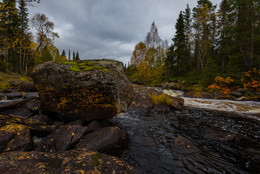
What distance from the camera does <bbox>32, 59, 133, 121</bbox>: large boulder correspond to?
438cm

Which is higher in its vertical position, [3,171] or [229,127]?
[3,171]

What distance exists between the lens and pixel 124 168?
2.40m

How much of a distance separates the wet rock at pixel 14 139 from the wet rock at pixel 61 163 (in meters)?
1.01

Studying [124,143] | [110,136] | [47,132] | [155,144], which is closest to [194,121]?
[155,144]

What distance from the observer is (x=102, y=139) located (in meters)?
3.70

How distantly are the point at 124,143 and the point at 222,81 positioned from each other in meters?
20.3

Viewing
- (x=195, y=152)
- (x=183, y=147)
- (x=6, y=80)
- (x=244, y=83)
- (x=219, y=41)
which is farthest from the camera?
(x=219, y=41)

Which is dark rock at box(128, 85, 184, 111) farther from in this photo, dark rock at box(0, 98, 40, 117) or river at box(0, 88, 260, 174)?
dark rock at box(0, 98, 40, 117)

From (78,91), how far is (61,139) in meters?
1.73

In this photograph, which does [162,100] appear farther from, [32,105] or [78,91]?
[32,105]

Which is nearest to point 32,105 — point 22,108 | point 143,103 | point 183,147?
point 22,108

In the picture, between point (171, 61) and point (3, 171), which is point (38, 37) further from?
point (171, 61)

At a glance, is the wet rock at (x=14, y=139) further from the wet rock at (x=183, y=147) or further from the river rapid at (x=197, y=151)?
the wet rock at (x=183, y=147)

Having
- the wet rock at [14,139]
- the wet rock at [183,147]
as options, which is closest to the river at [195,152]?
the wet rock at [183,147]
